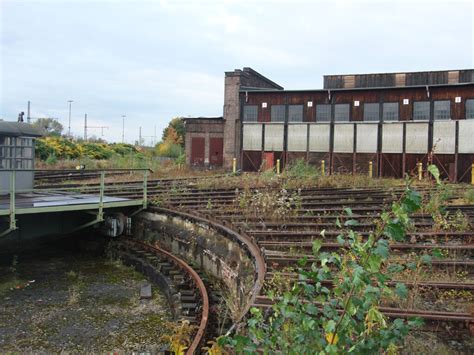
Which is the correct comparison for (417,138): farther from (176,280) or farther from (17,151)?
(17,151)

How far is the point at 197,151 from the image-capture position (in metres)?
Result: 31.4

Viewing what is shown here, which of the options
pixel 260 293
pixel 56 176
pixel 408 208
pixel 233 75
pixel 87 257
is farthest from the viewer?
pixel 233 75

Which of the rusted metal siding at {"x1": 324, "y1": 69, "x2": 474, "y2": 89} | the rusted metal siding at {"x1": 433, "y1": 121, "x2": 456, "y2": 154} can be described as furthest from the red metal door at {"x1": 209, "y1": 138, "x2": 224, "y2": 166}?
the rusted metal siding at {"x1": 433, "y1": 121, "x2": 456, "y2": 154}

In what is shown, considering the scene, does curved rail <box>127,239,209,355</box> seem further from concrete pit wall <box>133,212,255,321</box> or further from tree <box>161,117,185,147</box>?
tree <box>161,117,185,147</box>

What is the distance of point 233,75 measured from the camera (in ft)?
98.1

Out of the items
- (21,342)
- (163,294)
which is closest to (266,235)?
(163,294)

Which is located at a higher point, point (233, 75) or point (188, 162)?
point (233, 75)

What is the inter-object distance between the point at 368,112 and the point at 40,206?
21.6 metres

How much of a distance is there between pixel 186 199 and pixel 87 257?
3708 mm

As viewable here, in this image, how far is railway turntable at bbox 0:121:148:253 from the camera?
11.0 meters

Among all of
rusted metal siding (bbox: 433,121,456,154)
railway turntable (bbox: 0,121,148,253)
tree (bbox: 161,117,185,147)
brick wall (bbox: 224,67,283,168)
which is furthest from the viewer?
tree (bbox: 161,117,185,147)

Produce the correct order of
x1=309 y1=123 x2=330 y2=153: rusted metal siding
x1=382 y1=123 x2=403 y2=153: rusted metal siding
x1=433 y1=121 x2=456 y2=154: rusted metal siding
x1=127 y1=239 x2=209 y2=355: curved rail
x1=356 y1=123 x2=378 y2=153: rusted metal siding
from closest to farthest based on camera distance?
x1=127 y1=239 x2=209 y2=355: curved rail → x1=433 y1=121 x2=456 y2=154: rusted metal siding → x1=382 y1=123 x2=403 y2=153: rusted metal siding → x1=356 y1=123 x2=378 y2=153: rusted metal siding → x1=309 y1=123 x2=330 y2=153: rusted metal siding

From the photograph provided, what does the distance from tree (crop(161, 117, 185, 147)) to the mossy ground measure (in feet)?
165

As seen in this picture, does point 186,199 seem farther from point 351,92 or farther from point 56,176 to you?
point 351,92
